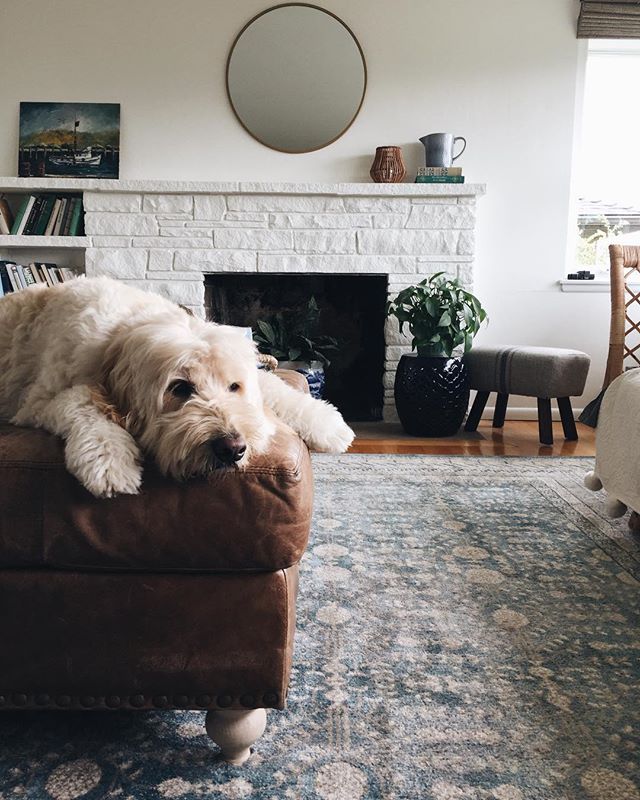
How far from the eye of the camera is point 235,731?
1.11 meters

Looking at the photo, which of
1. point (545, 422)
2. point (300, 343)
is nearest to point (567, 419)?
point (545, 422)

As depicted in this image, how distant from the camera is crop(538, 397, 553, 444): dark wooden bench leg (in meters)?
3.75

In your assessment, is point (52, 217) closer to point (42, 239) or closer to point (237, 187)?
point (42, 239)

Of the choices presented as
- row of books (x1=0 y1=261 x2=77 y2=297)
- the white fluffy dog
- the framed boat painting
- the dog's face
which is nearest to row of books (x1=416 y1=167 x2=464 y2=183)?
the framed boat painting

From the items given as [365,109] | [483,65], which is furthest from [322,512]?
[483,65]

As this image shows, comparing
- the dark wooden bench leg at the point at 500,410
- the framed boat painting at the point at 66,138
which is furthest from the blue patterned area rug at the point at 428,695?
the framed boat painting at the point at 66,138

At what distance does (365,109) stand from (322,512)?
2.87 m

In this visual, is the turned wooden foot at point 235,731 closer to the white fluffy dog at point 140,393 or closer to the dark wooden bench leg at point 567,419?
the white fluffy dog at point 140,393

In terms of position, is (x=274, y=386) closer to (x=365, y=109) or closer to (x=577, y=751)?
(x=577, y=751)

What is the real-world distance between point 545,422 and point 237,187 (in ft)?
7.02

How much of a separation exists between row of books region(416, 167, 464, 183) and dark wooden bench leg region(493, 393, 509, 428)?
50.3 inches

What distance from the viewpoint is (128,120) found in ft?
14.3

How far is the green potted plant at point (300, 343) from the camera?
157 inches

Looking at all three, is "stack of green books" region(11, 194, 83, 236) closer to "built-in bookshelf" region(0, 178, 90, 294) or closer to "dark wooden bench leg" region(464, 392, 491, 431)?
"built-in bookshelf" region(0, 178, 90, 294)
